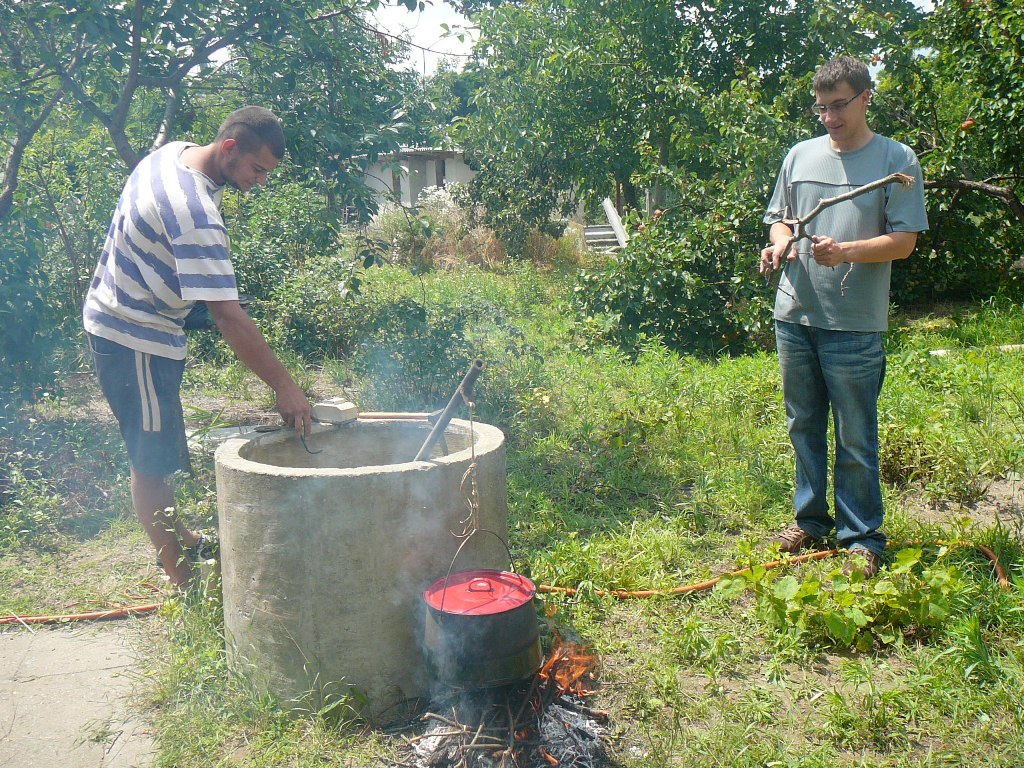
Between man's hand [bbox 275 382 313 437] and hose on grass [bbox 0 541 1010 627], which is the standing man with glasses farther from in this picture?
man's hand [bbox 275 382 313 437]

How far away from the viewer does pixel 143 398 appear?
11.6 ft

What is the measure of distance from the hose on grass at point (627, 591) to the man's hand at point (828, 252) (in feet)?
3.89

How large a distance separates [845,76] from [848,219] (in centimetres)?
52

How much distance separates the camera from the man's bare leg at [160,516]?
143 inches

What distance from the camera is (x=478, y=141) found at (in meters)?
11.0

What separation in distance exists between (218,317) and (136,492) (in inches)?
40.3

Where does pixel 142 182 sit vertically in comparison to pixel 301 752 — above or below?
above

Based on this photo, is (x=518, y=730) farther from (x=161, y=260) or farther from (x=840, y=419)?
(x=161, y=260)

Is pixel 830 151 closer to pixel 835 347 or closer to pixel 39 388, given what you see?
pixel 835 347

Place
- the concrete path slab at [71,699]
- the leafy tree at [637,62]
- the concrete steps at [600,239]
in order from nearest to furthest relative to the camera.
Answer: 1. the concrete path slab at [71,699]
2. the leafy tree at [637,62]
3. the concrete steps at [600,239]

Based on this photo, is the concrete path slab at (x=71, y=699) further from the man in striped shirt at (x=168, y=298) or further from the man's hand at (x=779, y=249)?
the man's hand at (x=779, y=249)

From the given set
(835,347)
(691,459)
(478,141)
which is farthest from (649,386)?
(478,141)

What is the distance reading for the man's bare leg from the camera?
364 centimetres

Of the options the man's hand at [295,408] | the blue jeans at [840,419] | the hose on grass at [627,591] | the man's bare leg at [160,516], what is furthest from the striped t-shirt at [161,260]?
the blue jeans at [840,419]
